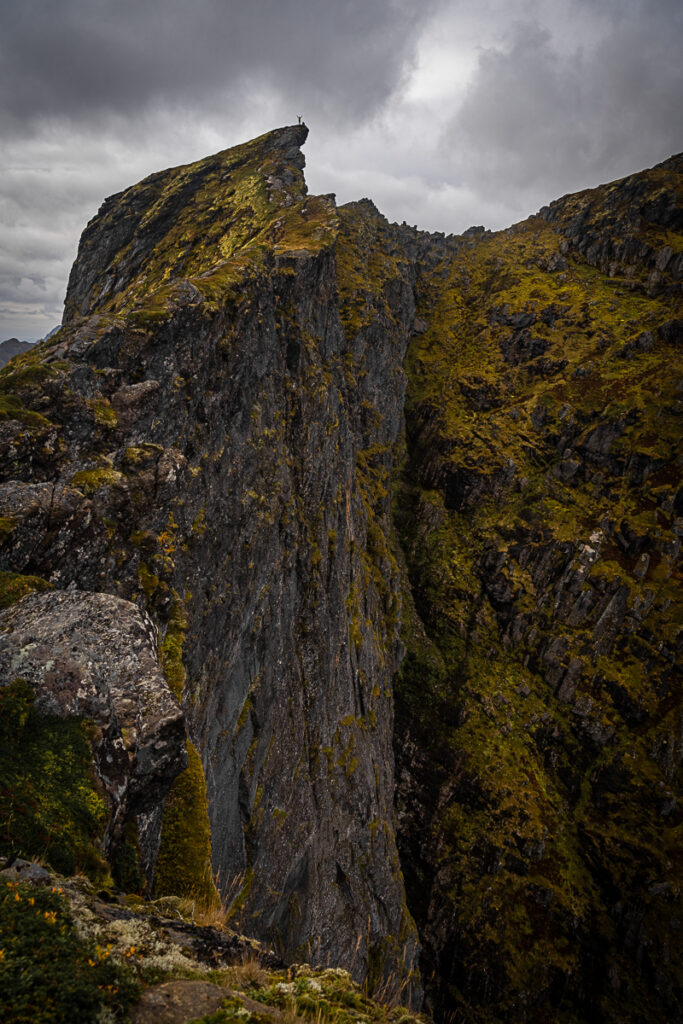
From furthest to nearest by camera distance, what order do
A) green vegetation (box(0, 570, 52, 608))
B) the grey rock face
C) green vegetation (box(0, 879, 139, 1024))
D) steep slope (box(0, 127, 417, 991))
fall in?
steep slope (box(0, 127, 417, 991)), green vegetation (box(0, 570, 52, 608)), the grey rock face, green vegetation (box(0, 879, 139, 1024))

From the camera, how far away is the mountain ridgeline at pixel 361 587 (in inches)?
513

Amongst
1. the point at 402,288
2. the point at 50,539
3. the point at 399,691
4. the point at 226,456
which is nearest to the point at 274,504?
the point at 226,456

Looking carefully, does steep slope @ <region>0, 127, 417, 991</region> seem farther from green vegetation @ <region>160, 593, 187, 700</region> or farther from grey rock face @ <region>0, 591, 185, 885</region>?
grey rock face @ <region>0, 591, 185, 885</region>

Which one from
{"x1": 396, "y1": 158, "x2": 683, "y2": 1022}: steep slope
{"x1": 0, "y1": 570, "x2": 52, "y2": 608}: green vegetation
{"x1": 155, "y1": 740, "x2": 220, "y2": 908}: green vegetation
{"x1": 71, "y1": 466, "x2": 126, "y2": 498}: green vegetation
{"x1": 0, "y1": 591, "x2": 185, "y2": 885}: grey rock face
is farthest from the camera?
{"x1": 396, "y1": 158, "x2": 683, "y2": 1022}: steep slope

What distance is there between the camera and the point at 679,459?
76.7 meters

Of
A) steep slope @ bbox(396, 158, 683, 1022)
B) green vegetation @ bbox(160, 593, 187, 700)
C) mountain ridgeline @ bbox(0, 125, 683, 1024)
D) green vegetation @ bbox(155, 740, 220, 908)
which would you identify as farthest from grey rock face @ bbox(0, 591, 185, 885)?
steep slope @ bbox(396, 158, 683, 1022)

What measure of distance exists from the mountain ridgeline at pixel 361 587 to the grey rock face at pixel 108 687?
0.07 metres

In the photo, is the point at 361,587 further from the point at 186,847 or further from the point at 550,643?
the point at 186,847

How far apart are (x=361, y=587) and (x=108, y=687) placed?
43.4 metres

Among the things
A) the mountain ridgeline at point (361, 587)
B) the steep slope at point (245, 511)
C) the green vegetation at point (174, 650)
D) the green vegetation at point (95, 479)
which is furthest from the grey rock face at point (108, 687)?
the green vegetation at point (95, 479)

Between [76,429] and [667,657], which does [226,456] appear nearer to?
[76,429]

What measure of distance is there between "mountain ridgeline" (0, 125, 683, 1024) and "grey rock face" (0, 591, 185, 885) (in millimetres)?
70

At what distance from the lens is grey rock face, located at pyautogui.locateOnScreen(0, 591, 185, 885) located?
930 cm

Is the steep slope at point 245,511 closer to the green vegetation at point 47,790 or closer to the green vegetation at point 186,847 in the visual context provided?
the green vegetation at point 186,847
